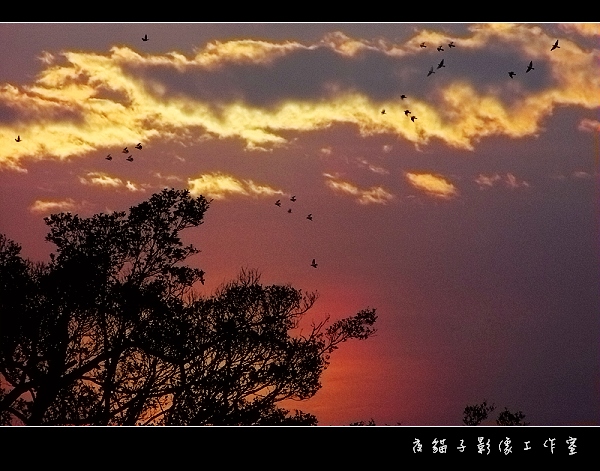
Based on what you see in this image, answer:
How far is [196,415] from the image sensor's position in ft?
62.7

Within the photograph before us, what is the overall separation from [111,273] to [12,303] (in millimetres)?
2297
